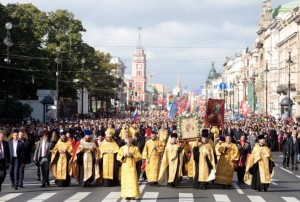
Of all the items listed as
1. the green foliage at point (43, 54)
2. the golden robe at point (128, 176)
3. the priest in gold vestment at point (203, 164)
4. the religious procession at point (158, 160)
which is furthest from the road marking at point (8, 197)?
the green foliage at point (43, 54)

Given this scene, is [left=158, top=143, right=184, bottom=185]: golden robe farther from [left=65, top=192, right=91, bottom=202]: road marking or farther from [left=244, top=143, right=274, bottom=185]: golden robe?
[left=65, top=192, right=91, bottom=202]: road marking

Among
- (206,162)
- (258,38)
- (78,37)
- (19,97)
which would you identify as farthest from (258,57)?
(206,162)

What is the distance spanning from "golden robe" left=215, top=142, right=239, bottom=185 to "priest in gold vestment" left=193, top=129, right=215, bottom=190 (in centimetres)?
64

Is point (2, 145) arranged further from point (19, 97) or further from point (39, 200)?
point (19, 97)

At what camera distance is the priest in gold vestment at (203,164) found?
18.8 meters

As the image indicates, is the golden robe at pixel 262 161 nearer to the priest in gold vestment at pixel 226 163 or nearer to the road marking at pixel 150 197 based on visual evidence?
the priest in gold vestment at pixel 226 163

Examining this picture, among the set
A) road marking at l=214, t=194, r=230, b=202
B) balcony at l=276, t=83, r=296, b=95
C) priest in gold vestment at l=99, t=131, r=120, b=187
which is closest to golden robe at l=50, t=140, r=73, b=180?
priest in gold vestment at l=99, t=131, r=120, b=187

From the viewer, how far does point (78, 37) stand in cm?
8112

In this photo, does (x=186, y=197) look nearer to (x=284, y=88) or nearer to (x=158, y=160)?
(x=158, y=160)

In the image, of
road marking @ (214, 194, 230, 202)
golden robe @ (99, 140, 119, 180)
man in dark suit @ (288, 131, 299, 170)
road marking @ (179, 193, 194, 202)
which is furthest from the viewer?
man in dark suit @ (288, 131, 299, 170)

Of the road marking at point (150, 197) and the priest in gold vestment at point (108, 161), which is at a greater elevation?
the priest in gold vestment at point (108, 161)

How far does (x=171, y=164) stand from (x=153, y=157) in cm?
73

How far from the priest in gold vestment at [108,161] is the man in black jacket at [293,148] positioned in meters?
9.81

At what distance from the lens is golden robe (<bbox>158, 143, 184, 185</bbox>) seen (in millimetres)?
19234
